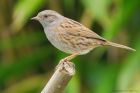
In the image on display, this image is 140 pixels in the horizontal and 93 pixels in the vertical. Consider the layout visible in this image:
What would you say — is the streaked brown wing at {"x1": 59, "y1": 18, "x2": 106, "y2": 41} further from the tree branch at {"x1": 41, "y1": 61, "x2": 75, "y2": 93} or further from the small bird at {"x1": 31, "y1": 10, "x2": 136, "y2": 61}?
the tree branch at {"x1": 41, "y1": 61, "x2": 75, "y2": 93}

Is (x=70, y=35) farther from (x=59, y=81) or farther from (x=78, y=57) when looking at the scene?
(x=78, y=57)

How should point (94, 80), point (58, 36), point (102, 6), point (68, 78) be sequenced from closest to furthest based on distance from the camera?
point (68, 78) → point (58, 36) → point (102, 6) → point (94, 80)

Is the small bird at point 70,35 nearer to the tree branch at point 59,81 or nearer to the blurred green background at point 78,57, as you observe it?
the tree branch at point 59,81

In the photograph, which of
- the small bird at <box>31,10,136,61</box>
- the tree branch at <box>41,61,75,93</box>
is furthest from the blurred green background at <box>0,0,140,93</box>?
the tree branch at <box>41,61,75,93</box>

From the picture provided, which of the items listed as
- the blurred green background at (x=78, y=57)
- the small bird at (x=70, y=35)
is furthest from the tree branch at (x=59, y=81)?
the blurred green background at (x=78, y=57)

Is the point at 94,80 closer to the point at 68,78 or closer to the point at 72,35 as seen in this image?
the point at 72,35

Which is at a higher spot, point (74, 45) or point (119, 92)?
point (74, 45)

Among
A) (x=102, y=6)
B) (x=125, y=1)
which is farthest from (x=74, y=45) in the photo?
(x=125, y=1)
